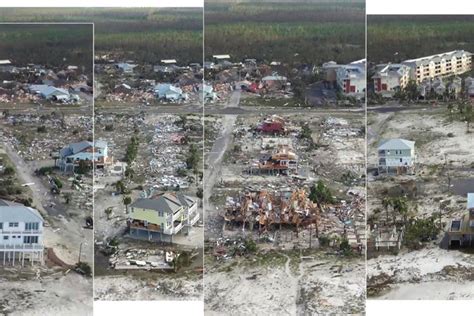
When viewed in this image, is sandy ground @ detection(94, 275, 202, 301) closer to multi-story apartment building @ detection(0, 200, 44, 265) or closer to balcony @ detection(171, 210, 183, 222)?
balcony @ detection(171, 210, 183, 222)

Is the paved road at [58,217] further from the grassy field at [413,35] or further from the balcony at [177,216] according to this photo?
the grassy field at [413,35]


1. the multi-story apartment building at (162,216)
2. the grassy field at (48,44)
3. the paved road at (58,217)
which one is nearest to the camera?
the grassy field at (48,44)

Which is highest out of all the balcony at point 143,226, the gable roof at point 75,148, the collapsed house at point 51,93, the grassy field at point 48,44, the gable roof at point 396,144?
the grassy field at point 48,44

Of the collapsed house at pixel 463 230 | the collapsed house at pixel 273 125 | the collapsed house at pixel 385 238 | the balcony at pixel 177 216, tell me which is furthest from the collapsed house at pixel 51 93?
the collapsed house at pixel 463 230

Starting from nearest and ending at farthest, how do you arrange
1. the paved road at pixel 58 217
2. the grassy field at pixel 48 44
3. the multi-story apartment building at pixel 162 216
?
1. the grassy field at pixel 48 44
2. the paved road at pixel 58 217
3. the multi-story apartment building at pixel 162 216

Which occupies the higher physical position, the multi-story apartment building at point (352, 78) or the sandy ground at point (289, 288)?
the multi-story apartment building at point (352, 78)

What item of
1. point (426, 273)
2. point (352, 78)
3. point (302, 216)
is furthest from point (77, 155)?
point (426, 273)

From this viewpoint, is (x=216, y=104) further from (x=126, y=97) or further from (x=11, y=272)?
(x=11, y=272)

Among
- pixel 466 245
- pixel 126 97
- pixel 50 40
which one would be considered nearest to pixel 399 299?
pixel 466 245
